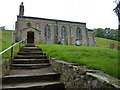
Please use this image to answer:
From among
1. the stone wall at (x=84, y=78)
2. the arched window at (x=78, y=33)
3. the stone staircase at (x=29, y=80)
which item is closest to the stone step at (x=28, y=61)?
the stone staircase at (x=29, y=80)

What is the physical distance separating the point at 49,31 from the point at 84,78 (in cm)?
2611

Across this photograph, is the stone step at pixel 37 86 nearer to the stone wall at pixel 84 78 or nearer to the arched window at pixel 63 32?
the stone wall at pixel 84 78

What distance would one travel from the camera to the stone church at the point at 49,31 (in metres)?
23.7

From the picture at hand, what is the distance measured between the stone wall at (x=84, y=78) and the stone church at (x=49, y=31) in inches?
792

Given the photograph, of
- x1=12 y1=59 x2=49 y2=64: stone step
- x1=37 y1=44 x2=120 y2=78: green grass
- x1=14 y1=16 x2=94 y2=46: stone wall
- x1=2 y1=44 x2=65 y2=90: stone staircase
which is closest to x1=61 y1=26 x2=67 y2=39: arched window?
x1=14 y1=16 x2=94 y2=46: stone wall

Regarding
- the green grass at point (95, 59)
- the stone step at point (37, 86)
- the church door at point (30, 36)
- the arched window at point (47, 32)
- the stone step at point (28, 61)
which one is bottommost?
the stone step at point (37, 86)

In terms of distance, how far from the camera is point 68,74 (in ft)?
11.0

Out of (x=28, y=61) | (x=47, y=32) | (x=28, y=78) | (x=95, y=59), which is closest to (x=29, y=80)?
(x=28, y=78)

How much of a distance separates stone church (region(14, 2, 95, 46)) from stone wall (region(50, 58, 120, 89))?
20123 mm

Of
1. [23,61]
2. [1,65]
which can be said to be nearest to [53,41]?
[23,61]

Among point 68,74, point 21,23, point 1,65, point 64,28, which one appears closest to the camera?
point 68,74

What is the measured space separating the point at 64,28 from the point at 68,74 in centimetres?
2721

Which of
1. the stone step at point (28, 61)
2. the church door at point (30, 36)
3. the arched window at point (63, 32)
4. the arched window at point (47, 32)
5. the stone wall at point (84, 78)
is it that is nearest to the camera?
the stone wall at point (84, 78)

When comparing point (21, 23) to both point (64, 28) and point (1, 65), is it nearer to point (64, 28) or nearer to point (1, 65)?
point (64, 28)
